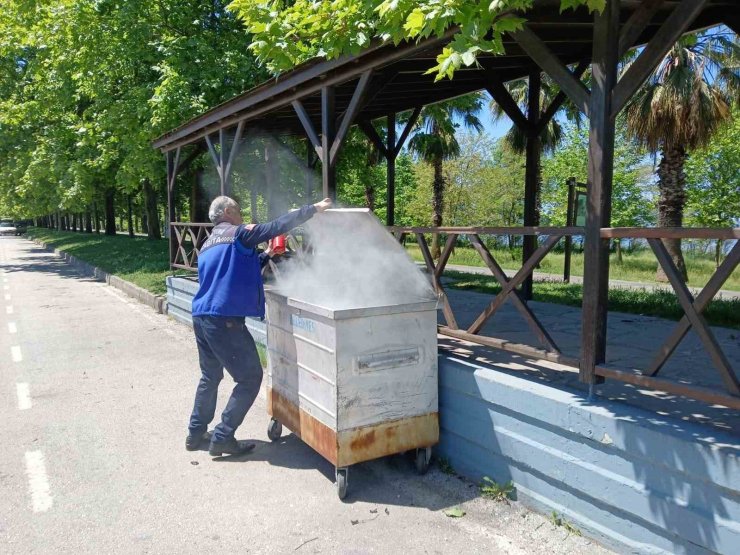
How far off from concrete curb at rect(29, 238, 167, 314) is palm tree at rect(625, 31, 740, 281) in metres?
11.5

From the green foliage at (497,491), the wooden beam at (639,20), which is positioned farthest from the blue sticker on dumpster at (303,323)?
the wooden beam at (639,20)

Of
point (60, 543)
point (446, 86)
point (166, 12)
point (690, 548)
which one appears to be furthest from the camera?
point (166, 12)

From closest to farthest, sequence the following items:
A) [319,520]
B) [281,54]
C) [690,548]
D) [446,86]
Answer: [690,548], [319,520], [281,54], [446,86]

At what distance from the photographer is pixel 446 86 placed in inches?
307

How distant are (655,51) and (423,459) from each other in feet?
9.72

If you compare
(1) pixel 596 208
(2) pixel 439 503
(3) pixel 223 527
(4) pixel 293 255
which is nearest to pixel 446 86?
(4) pixel 293 255

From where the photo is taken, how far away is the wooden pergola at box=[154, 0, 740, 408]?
3037 millimetres

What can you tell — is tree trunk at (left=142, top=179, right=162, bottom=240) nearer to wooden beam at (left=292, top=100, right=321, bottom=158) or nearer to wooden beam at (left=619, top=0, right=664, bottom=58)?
wooden beam at (left=292, top=100, right=321, bottom=158)

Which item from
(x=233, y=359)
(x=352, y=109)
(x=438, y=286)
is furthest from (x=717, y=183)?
(x=233, y=359)

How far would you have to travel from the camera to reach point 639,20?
3.25 meters

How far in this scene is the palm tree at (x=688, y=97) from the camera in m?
13.3

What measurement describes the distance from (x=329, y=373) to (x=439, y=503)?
111 centimetres

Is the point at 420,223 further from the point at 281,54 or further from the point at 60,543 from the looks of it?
the point at 60,543

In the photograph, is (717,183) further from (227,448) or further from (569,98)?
(227,448)
